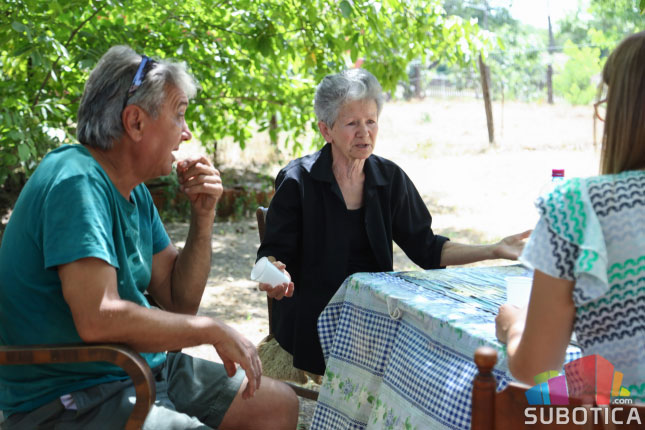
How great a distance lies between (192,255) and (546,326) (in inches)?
52.7

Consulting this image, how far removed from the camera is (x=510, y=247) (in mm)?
2541

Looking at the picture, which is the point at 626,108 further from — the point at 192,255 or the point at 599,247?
the point at 192,255

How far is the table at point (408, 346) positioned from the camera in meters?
1.85

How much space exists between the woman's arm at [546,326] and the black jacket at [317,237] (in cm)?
160

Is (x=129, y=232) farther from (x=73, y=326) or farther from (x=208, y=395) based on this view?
(x=208, y=395)

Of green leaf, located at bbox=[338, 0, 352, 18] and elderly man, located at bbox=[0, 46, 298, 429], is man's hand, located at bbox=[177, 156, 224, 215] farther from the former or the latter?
green leaf, located at bbox=[338, 0, 352, 18]

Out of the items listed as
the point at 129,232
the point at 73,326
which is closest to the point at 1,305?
the point at 73,326

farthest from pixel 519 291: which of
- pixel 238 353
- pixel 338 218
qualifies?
pixel 338 218

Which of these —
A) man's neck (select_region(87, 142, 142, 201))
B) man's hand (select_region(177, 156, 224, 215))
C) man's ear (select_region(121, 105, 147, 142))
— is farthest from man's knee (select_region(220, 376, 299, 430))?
man's ear (select_region(121, 105, 147, 142))

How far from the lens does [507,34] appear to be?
30.1m

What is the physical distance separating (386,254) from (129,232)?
1.25m

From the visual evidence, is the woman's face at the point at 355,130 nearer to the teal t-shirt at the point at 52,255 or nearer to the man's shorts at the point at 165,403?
the man's shorts at the point at 165,403

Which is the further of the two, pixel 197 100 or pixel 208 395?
pixel 197 100

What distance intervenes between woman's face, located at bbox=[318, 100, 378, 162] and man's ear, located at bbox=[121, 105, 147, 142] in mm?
1158
